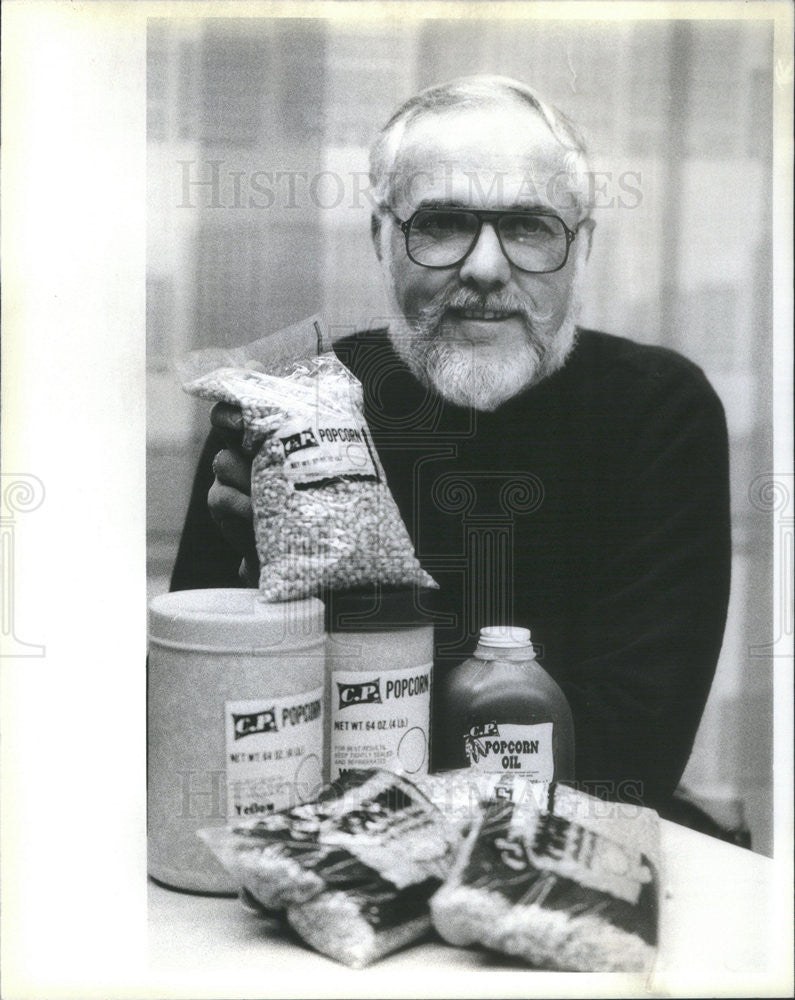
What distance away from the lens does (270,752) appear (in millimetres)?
976

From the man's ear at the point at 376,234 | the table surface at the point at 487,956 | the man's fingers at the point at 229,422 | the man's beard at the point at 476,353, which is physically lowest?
the table surface at the point at 487,956

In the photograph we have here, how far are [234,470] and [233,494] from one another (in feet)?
0.09

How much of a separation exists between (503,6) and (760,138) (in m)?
0.32

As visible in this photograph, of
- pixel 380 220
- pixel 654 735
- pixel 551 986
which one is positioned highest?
pixel 380 220

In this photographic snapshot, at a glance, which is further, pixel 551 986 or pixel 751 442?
pixel 751 442

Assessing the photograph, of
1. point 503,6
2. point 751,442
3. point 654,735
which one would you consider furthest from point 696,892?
point 503,6

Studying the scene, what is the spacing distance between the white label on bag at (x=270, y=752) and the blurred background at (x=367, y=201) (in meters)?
0.20

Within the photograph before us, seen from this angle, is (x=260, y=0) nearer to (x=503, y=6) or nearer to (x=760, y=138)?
(x=503, y=6)

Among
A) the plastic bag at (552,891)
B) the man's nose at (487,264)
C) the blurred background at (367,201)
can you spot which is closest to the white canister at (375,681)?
the plastic bag at (552,891)

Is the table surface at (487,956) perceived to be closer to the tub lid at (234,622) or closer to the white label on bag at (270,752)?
the white label on bag at (270,752)

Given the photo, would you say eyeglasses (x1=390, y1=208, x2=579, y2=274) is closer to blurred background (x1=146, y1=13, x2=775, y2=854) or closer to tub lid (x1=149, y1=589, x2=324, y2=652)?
blurred background (x1=146, y1=13, x2=775, y2=854)

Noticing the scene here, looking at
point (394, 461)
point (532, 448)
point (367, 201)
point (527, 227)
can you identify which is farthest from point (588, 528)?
point (367, 201)

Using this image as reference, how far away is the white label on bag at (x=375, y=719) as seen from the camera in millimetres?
1031

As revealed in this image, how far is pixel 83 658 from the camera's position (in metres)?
1.05
